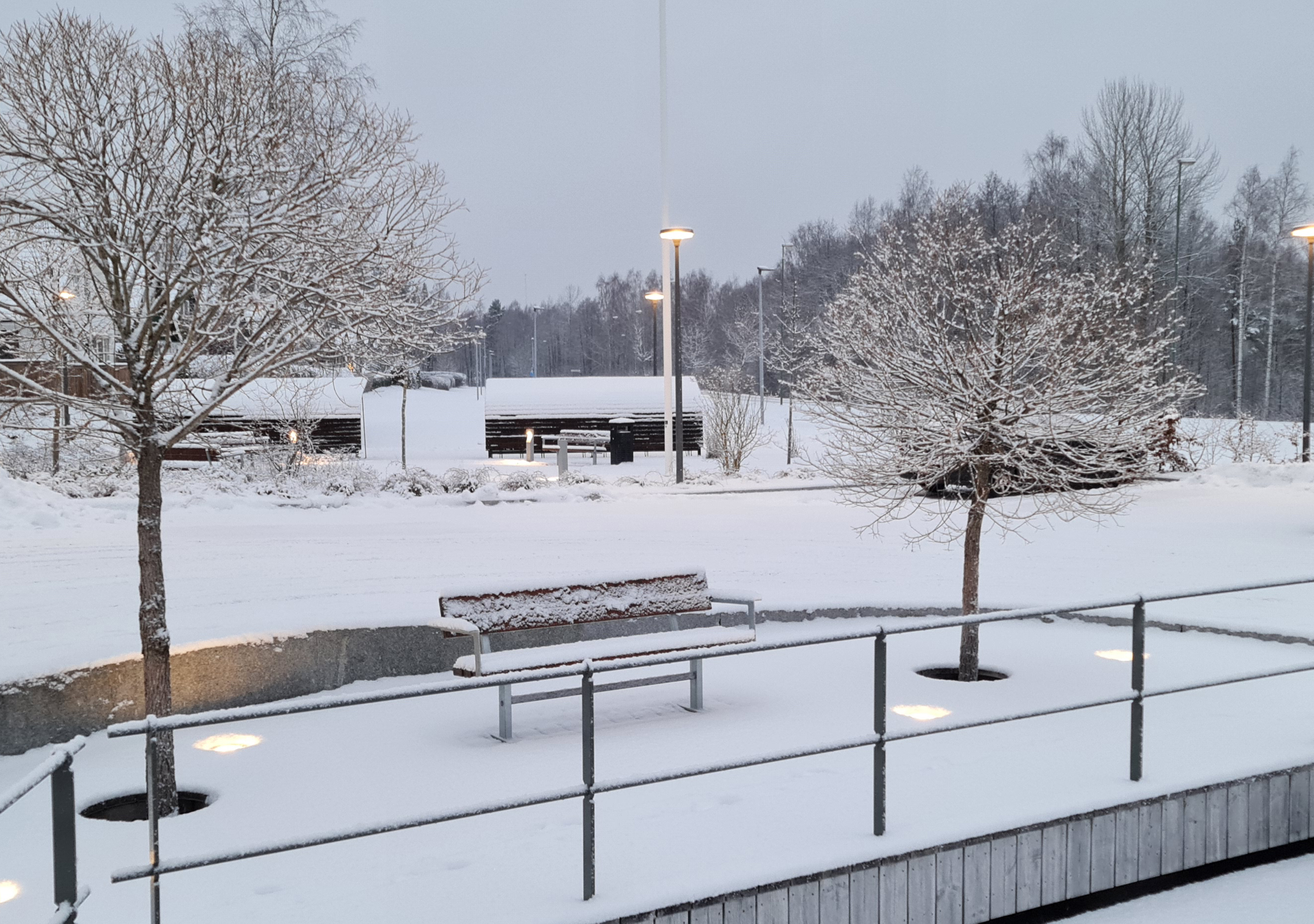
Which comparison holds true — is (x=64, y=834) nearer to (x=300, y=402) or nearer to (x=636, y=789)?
(x=636, y=789)

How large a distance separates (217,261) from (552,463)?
72.9 ft

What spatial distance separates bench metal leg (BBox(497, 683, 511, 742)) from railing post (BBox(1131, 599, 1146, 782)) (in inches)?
134

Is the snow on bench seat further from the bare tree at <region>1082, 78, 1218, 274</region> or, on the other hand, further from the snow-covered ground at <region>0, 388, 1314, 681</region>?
the bare tree at <region>1082, 78, 1218, 274</region>

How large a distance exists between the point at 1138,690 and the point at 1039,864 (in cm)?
100

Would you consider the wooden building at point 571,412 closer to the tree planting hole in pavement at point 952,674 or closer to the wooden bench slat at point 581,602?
the tree planting hole in pavement at point 952,674

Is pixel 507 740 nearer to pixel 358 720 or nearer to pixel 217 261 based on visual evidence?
pixel 358 720

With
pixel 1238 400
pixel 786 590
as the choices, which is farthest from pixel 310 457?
pixel 1238 400

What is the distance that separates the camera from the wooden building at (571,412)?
3153cm

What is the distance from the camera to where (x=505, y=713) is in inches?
260

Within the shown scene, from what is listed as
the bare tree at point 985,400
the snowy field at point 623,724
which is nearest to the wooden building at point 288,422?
the snowy field at point 623,724

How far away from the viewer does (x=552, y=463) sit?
2791 centimetres

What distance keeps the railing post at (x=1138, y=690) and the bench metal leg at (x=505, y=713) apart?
11.1 ft

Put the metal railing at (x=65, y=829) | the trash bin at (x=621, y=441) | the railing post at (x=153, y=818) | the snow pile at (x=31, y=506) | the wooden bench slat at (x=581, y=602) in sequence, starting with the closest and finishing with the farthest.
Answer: the metal railing at (x=65, y=829), the railing post at (x=153, y=818), the wooden bench slat at (x=581, y=602), the snow pile at (x=31, y=506), the trash bin at (x=621, y=441)

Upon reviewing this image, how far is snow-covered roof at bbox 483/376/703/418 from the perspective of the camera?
31656 millimetres
